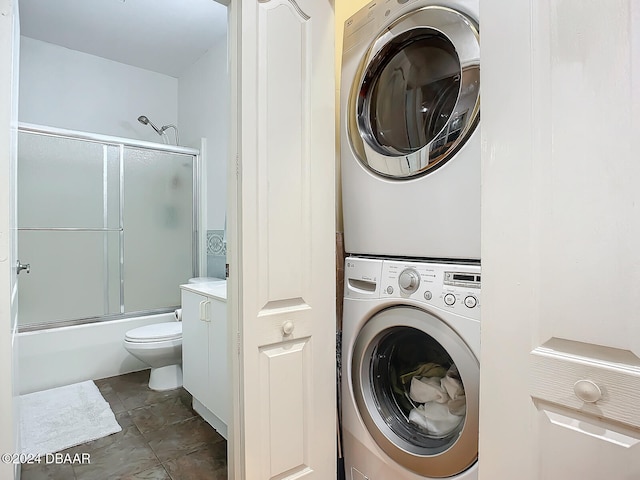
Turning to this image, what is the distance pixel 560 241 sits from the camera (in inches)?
27.8

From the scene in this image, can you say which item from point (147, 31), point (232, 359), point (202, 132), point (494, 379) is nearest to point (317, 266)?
point (232, 359)

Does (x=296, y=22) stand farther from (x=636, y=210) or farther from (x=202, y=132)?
(x=202, y=132)

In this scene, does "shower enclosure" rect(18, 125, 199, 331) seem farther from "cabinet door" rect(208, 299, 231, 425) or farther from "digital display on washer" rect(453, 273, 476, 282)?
"digital display on washer" rect(453, 273, 476, 282)

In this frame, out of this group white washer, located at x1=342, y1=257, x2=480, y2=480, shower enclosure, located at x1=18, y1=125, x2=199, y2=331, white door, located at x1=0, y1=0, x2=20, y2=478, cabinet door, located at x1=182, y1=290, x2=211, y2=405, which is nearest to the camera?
white door, located at x1=0, y1=0, x2=20, y2=478

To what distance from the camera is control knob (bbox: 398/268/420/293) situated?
1.10 m

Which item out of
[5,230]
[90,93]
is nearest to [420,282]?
[5,230]

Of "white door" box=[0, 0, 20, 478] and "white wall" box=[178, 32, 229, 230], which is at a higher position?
"white wall" box=[178, 32, 229, 230]

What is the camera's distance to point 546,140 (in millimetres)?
720

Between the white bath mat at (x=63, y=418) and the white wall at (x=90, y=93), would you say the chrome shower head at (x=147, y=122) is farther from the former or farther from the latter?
the white bath mat at (x=63, y=418)

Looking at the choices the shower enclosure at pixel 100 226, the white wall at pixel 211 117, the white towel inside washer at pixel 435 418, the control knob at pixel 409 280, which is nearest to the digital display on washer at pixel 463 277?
the control knob at pixel 409 280

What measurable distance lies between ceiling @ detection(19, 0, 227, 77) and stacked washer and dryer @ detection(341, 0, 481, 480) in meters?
1.72

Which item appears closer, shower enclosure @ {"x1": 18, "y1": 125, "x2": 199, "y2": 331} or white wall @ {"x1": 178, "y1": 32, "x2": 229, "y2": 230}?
shower enclosure @ {"x1": 18, "y1": 125, "x2": 199, "y2": 331}

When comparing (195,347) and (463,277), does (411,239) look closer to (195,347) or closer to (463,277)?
(463,277)

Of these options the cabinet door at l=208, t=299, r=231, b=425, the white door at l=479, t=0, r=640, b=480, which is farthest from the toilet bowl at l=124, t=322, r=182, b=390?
the white door at l=479, t=0, r=640, b=480
